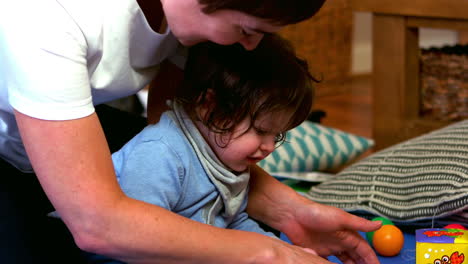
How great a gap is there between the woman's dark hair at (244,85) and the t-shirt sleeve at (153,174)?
3.4 inches

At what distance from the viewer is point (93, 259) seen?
3.46 ft

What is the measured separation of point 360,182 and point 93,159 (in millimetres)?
823

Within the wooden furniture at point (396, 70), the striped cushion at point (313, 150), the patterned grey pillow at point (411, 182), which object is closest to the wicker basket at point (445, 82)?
the wooden furniture at point (396, 70)

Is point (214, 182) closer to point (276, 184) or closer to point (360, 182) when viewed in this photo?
point (276, 184)

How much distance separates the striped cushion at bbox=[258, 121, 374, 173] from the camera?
1.85 meters

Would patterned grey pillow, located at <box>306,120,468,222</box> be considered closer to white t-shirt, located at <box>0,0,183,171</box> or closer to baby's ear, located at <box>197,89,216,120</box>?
baby's ear, located at <box>197,89,216,120</box>

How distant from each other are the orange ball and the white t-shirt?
63 centimetres

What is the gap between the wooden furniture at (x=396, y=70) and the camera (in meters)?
1.98

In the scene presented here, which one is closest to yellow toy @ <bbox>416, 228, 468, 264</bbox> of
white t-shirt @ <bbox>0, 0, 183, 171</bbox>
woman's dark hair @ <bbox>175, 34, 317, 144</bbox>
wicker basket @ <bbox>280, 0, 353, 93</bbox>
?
woman's dark hair @ <bbox>175, 34, 317, 144</bbox>

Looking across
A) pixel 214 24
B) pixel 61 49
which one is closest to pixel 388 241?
pixel 214 24

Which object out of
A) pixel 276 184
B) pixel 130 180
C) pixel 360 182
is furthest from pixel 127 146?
pixel 360 182

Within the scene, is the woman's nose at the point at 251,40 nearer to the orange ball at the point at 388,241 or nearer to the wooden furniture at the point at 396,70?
the orange ball at the point at 388,241

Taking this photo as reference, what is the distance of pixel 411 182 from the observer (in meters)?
1.46

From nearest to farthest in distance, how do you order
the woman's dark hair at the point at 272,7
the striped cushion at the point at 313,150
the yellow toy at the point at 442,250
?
the woman's dark hair at the point at 272,7 < the yellow toy at the point at 442,250 < the striped cushion at the point at 313,150
